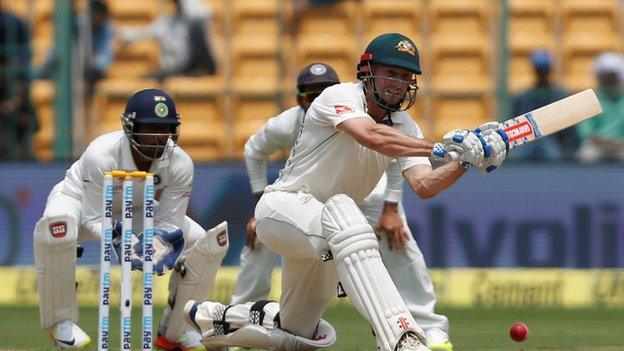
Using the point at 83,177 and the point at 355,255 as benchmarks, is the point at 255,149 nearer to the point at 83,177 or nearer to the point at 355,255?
the point at 83,177

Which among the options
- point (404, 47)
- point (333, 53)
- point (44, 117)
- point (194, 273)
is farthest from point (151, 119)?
point (333, 53)

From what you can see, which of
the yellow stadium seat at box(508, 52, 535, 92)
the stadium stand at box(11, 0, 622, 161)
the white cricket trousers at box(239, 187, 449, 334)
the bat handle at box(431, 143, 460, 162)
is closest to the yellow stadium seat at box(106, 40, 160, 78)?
the stadium stand at box(11, 0, 622, 161)

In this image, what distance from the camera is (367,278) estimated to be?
5.05m

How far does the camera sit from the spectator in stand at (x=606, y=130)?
10.3 meters

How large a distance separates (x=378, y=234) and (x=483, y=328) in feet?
4.98

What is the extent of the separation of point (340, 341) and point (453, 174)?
1.84 metres

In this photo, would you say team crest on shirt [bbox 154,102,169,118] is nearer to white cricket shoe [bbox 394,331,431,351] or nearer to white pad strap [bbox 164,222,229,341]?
white pad strap [bbox 164,222,229,341]

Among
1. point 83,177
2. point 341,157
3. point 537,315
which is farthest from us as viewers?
point 537,315

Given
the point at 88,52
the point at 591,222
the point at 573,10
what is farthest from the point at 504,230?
the point at 88,52

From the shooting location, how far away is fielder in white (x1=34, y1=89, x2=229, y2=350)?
615 centimetres

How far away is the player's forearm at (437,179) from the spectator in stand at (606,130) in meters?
5.00

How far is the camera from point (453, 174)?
5297 mm

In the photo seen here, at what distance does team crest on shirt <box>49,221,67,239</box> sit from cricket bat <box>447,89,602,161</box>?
2.06 m

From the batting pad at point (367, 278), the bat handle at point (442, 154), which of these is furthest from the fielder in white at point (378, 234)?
the bat handle at point (442, 154)
